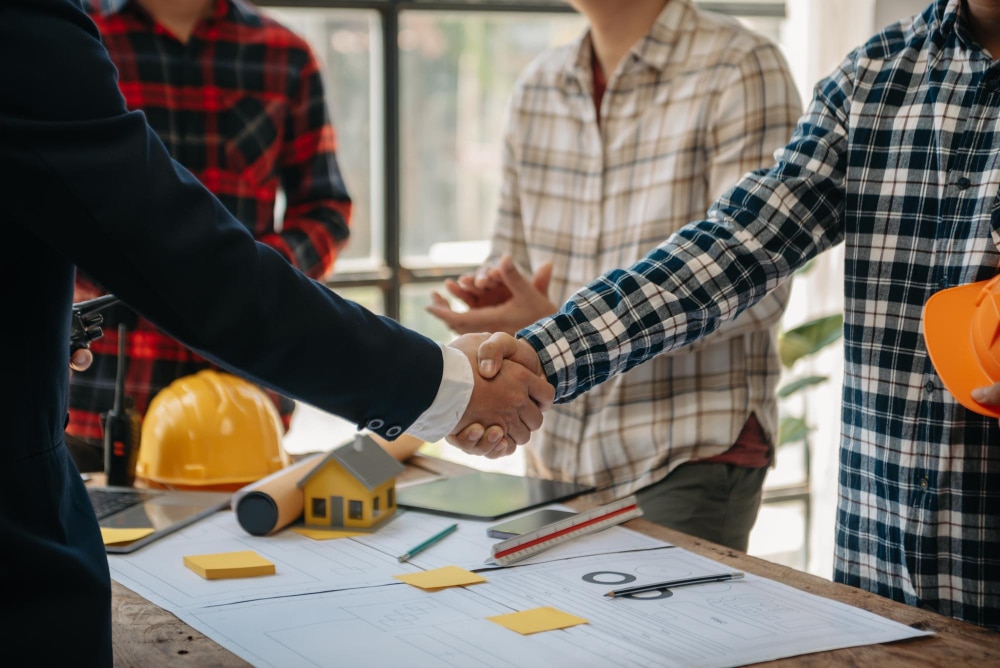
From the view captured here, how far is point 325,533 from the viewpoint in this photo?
5.07ft

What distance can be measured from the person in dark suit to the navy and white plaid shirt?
1.96 ft

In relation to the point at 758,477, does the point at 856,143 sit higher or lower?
higher

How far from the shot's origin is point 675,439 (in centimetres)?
200

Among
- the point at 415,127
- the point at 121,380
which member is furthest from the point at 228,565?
the point at 415,127

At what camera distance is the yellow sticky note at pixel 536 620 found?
118 centimetres

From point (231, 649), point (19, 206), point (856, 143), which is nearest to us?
point (19, 206)

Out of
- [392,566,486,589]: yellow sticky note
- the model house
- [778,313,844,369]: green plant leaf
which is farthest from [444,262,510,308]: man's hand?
[778,313,844,369]: green plant leaf

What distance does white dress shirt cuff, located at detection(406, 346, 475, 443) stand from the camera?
1389 millimetres

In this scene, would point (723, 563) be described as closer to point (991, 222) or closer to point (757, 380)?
point (991, 222)

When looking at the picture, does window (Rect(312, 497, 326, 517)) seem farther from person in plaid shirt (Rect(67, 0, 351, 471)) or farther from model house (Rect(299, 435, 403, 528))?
person in plaid shirt (Rect(67, 0, 351, 471))

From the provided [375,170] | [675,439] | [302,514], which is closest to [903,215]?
[675,439]

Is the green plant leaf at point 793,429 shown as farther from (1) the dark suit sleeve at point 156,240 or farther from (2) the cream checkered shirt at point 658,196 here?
(1) the dark suit sleeve at point 156,240

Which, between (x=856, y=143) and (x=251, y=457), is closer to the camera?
(x=856, y=143)

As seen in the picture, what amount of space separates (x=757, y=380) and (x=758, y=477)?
0.62 feet
